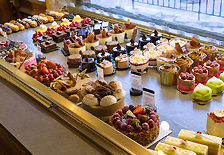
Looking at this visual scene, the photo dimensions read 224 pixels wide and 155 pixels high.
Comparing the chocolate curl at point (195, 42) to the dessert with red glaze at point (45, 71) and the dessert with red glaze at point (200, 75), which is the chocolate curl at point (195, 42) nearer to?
the dessert with red glaze at point (200, 75)

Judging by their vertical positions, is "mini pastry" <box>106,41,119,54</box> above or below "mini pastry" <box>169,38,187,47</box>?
below

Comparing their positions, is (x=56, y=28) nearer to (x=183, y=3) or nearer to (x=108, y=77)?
(x=108, y=77)

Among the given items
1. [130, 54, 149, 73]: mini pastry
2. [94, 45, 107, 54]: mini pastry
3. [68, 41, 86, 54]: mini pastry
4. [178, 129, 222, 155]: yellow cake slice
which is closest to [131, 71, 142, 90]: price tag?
[130, 54, 149, 73]: mini pastry

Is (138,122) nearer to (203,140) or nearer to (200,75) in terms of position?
(203,140)

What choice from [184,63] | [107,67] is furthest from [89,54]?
[184,63]

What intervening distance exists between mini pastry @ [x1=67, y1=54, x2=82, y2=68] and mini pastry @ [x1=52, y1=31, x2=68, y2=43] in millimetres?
1227

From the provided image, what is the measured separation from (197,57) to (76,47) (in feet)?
6.49

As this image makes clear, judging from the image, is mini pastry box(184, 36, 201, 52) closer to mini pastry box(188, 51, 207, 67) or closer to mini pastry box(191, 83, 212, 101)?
mini pastry box(188, 51, 207, 67)

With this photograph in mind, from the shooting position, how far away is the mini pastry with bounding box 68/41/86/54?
14.3 ft

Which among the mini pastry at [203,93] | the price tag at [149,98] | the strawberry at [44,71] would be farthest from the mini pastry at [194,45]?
the strawberry at [44,71]

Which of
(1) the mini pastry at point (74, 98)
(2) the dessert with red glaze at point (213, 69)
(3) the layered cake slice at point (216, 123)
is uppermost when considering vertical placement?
(1) the mini pastry at point (74, 98)

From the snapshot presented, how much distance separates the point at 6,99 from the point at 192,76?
2.08 m

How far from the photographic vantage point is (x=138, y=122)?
1.88 m

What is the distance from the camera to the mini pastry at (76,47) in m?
4.37
